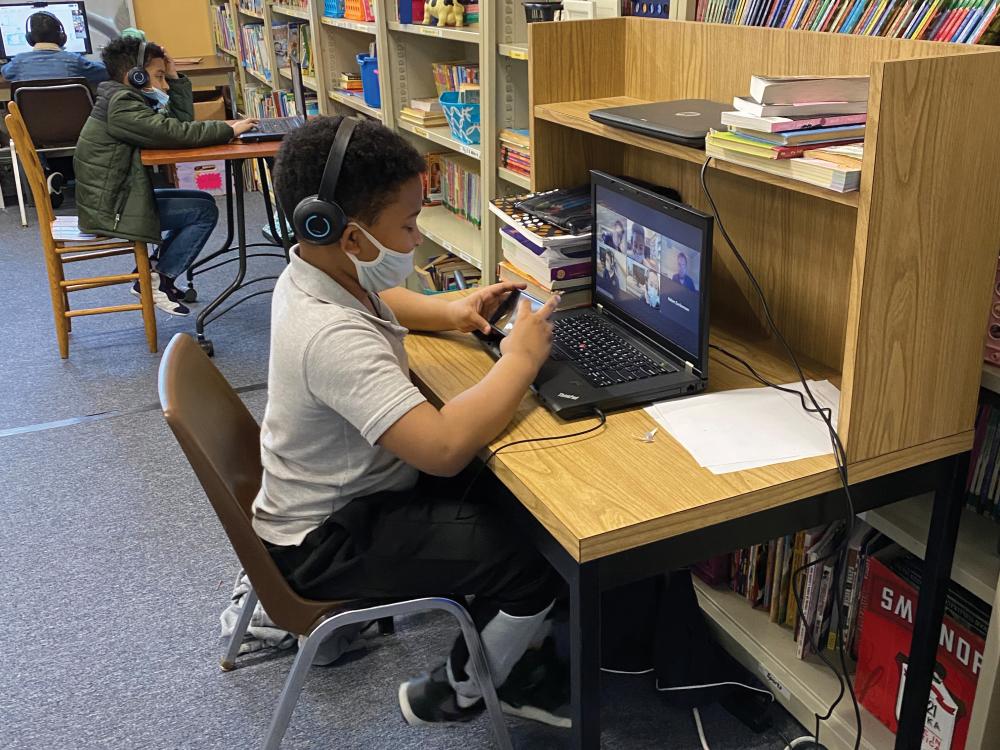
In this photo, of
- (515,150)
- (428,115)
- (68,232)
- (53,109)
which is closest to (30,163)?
(68,232)

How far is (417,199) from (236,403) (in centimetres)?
52

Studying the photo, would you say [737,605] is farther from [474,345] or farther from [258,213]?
[258,213]

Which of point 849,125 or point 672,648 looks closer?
point 849,125

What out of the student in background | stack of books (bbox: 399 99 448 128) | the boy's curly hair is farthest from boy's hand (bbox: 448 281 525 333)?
the student in background

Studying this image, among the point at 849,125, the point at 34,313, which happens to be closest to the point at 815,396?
the point at 849,125

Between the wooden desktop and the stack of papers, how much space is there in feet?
7.75

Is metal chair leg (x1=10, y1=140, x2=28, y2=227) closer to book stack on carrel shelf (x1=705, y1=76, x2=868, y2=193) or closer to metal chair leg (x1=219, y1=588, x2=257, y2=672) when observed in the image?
metal chair leg (x1=219, y1=588, x2=257, y2=672)

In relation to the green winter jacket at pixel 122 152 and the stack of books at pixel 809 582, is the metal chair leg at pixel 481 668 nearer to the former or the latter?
the stack of books at pixel 809 582

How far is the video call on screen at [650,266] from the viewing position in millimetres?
1395

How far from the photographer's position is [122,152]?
11.1 ft

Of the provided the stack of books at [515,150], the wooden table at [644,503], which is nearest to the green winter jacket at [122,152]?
the stack of books at [515,150]

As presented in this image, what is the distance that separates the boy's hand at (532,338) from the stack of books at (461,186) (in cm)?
172

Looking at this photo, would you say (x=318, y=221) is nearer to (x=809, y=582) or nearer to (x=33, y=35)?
(x=809, y=582)

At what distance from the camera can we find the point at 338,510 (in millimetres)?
1486
